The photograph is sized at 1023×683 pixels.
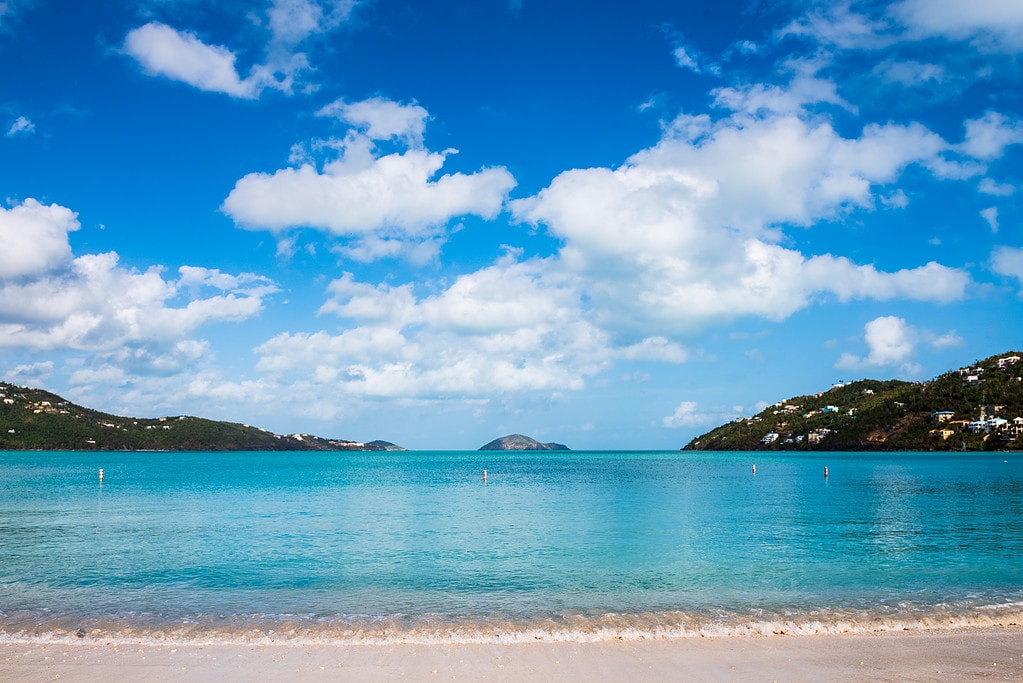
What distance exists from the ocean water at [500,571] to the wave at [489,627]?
0.31ft

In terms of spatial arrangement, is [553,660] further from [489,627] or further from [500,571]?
[500,571]

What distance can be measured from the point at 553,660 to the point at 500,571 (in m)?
11.3

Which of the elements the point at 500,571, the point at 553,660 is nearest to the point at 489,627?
the point at 553,660

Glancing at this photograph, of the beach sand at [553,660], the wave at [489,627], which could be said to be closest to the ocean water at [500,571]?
the wave at [489,627]

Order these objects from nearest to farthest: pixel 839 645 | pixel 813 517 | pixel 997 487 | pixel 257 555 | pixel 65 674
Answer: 1. pixel 65 674
2. pixel 839 645
3. pixel 257 555
4. pixel 813 517
5. pixel 997 487

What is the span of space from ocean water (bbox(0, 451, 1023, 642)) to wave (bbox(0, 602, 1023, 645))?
9 centimetres

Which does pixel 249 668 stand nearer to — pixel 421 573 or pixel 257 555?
pixel 421 573

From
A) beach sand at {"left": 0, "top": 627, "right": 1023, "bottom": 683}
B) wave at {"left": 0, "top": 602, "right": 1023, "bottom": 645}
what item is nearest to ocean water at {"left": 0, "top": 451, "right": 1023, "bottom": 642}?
wave at {"left": 0, "top": 602, "right": 1023, "bottom": 645}

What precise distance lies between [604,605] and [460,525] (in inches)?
827

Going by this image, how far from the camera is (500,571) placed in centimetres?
2450

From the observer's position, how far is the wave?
15617mm

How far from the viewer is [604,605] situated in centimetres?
1912

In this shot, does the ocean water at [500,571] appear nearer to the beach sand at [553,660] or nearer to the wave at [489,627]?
the wave at [489,627]

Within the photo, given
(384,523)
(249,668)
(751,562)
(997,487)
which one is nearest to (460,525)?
(384,523)
